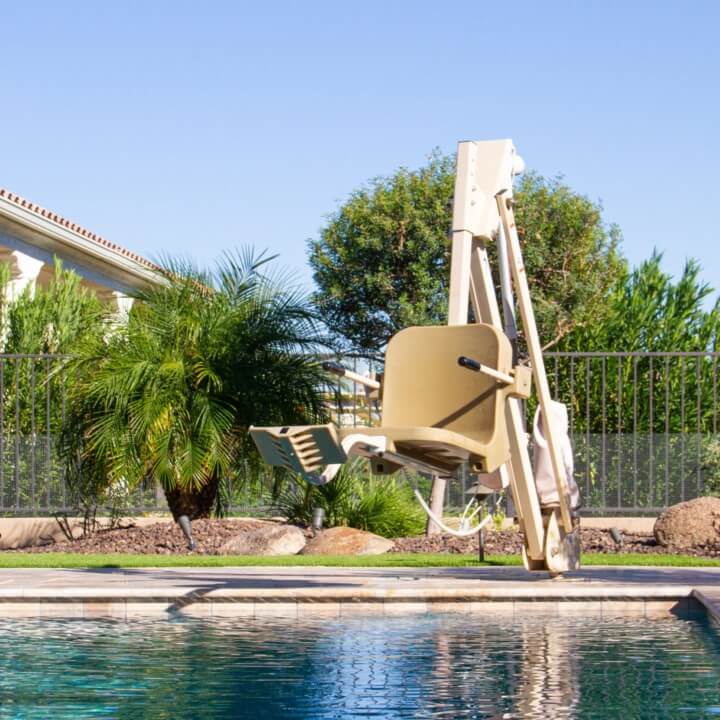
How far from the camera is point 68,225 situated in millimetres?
23312

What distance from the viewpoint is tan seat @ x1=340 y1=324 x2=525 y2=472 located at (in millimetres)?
7547

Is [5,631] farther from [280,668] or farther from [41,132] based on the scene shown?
[41,132]

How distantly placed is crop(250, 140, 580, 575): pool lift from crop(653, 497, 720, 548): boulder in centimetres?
361

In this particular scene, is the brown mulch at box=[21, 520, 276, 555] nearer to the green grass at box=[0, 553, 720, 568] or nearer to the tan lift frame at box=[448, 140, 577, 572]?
the green grass at box=[0, 553, 720, 568]

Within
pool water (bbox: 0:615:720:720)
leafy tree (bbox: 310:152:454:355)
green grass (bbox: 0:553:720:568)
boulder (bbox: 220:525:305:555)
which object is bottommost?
pool water (bbox: 0:615:720:720)

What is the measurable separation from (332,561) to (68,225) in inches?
528

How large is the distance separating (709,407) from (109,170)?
912cm

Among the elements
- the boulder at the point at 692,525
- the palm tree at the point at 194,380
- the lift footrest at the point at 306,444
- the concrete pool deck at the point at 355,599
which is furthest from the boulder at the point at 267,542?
the lift footrest at the point at 306,444

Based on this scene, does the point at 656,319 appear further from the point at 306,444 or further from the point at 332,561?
the point at 306,444

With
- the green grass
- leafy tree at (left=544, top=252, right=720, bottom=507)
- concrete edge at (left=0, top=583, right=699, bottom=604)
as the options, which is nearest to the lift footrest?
concrete edge at (left=0, top=583, right=699, bottom=604)

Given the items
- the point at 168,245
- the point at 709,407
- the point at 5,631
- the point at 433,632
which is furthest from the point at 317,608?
the point at 709,407

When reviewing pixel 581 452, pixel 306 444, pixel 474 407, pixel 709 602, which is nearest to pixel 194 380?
pixel 581 452

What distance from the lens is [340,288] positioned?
72.9ft

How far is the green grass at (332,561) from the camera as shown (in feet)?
36.7
